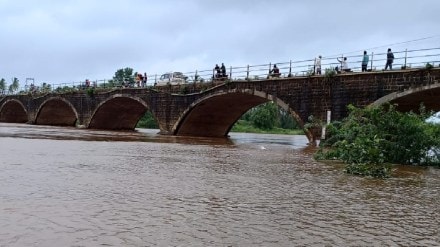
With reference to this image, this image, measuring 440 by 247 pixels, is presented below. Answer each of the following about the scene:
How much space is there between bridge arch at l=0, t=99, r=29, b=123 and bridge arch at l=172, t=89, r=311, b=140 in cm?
3713

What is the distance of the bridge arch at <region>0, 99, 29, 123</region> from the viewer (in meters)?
66.0

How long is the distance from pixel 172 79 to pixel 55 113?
26.3 m

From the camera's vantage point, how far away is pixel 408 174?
13227 mm

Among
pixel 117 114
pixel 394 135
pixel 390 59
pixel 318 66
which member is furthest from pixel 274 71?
pixel 117 114

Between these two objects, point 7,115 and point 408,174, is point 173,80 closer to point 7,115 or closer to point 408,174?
point 408,174

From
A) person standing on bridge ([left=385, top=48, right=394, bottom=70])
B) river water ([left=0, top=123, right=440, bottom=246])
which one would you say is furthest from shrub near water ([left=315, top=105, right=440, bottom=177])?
person standing on bridge ([left=385, top=48, right=394, bottom=70])

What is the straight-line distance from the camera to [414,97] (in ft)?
72.0

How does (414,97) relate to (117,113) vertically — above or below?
Result: above

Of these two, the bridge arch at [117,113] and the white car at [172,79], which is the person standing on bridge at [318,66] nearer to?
the white car at [172,79]

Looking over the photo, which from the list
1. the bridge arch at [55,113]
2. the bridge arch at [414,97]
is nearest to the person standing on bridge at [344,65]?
the bridge arch at [414,97]

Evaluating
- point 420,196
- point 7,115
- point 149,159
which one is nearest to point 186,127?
point 149,159

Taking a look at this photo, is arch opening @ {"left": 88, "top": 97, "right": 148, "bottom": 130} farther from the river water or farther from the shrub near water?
the river water

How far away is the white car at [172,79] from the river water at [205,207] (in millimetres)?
24545

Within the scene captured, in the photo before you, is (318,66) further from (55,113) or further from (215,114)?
(55,113)
